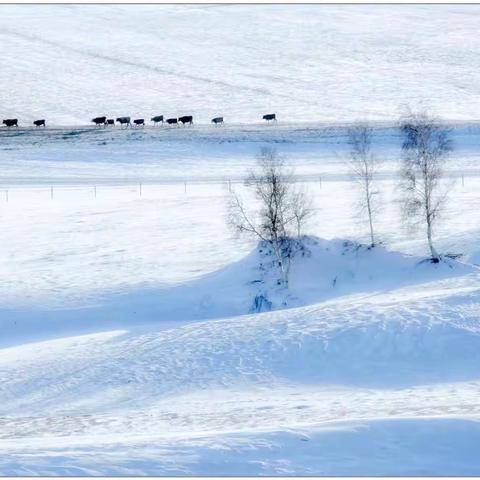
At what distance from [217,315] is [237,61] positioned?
214 ft

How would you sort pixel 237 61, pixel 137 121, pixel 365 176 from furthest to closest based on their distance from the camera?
pixel 237 61, pixel 137 121, pixel 365 176

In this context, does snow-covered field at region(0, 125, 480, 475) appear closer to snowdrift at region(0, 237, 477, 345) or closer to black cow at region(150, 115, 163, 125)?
snowdrift at region(0, 237, 477, 345)

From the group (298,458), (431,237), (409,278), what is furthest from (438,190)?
(298,458)

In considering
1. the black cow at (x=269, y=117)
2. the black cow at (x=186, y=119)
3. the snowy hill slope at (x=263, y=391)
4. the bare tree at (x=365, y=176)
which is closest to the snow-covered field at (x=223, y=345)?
the snowy hill slope at (x=263, y=391)

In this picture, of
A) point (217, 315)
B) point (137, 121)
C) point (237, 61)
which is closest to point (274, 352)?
point (217, 315)

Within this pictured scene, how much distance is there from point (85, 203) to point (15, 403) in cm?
2289

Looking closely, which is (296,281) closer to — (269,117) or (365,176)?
(365,176)

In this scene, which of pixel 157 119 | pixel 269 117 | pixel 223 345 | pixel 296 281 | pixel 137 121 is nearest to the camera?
pixel 223 345

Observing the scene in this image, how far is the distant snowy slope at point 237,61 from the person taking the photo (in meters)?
75.9

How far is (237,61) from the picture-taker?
299 feet

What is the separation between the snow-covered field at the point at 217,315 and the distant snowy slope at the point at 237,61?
12.0ft

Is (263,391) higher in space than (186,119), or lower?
lower

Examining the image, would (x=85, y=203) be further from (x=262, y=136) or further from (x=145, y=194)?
(x=262, y=136)

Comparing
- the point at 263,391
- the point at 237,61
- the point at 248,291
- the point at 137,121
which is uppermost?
the point at 237,61
